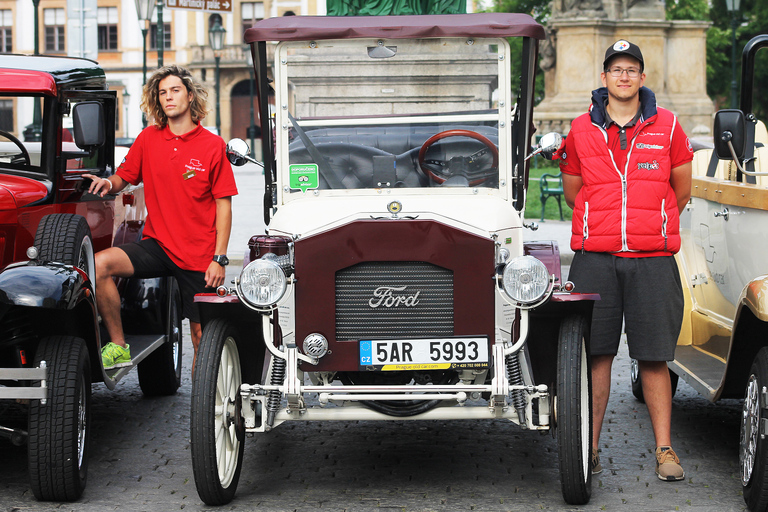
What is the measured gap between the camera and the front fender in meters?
4.91

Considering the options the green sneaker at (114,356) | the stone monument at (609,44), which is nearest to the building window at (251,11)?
the stone monument at (609,44)

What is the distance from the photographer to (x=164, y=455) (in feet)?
19.7

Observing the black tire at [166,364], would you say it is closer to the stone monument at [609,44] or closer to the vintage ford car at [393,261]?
the vintage ford car at [393,261]

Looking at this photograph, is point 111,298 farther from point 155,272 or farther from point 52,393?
point 52,393

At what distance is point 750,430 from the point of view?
5051mm

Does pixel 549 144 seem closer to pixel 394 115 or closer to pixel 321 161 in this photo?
pixel 394 115

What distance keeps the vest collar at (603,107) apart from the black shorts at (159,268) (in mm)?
2259

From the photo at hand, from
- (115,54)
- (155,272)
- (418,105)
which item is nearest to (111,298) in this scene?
(155,272)

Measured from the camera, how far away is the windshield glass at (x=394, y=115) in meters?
5.70

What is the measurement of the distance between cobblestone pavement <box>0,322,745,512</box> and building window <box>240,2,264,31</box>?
66.1 metres

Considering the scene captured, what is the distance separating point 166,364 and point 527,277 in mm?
3388

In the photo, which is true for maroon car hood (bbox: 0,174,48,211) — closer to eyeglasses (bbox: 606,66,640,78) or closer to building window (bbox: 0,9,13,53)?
eyeglasses (bbox: 606,66,640,78)

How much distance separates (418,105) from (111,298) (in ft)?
6.37

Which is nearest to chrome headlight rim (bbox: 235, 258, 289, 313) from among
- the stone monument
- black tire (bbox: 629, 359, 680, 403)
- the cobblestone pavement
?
the cobblestone pavement
